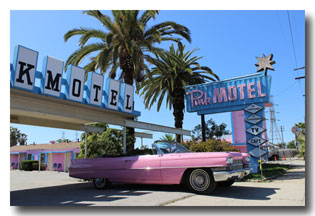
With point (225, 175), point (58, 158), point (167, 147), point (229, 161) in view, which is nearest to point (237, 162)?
point (229, 161)

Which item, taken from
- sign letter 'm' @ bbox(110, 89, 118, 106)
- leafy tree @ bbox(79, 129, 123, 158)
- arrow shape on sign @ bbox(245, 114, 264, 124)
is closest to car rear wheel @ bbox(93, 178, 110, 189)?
sign letter 'm' @ bbox(110, 89, 118, 106)

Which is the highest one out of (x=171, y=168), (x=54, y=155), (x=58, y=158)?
(x=171, y=168)

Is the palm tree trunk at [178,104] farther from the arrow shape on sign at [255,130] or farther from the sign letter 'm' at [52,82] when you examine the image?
the sign letter 'm' at [52,82]

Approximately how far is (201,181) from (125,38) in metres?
9.23

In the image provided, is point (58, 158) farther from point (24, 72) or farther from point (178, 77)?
point (24, 72)

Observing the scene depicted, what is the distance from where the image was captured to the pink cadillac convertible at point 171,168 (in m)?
6.78

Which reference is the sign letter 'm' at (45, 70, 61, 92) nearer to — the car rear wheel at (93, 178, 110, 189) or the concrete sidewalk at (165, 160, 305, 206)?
the car rear wheel at (93, 178, 110, 189)

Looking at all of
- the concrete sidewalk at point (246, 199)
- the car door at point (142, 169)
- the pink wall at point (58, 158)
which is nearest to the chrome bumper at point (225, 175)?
the concrete sidewalk at point (246, 199)

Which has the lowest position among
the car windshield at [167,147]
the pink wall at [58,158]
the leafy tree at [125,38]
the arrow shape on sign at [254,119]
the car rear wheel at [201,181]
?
the pink wall at [58,158]

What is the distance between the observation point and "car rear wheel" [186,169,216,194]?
6.86 m

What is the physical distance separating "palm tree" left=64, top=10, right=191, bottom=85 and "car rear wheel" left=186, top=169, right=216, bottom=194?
7.68 meters

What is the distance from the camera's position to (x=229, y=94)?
1362 cm

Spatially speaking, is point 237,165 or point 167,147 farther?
point 167,147

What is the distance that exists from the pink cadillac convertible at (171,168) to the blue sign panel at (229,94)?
5.66 m
